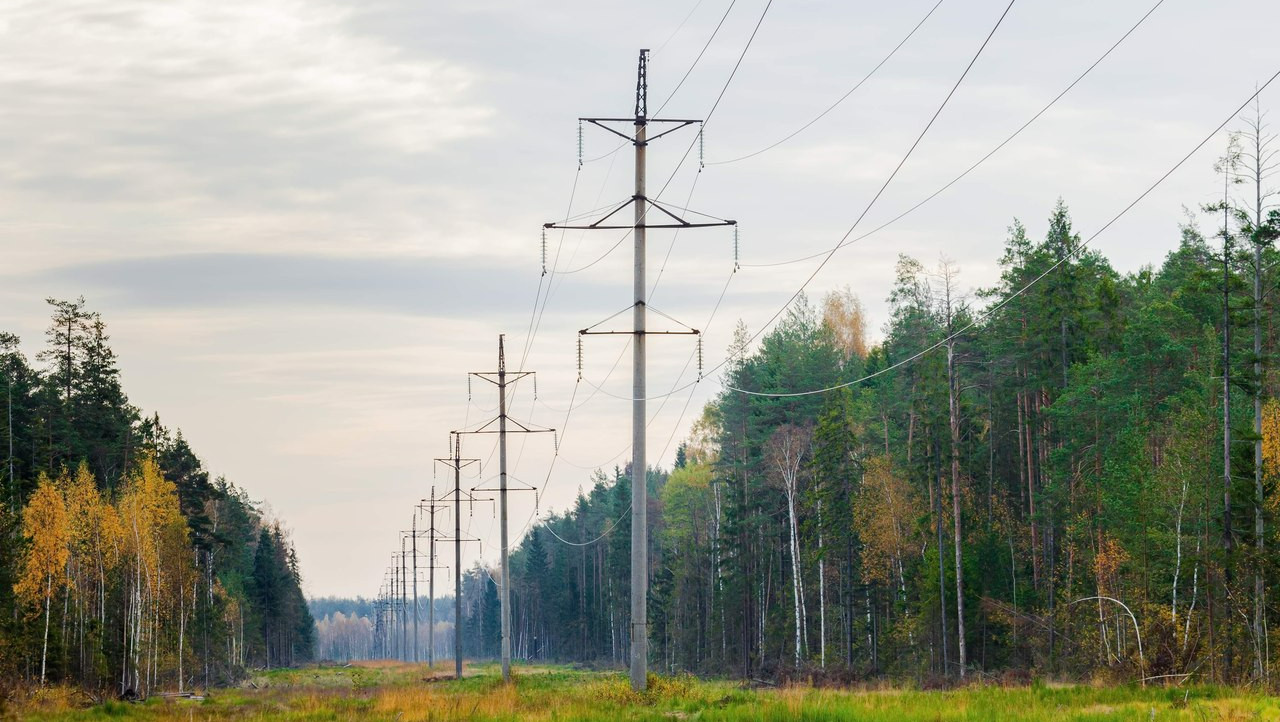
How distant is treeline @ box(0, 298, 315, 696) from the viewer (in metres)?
51.2

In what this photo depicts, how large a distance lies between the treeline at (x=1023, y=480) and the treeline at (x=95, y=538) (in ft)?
90.7

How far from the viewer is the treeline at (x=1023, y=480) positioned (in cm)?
3944

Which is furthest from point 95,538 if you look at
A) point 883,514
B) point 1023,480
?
point 1023,480

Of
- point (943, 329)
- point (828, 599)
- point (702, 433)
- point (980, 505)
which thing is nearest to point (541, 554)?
point (702, 433)

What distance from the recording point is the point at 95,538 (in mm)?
58312

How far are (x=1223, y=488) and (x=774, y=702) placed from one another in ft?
59.0

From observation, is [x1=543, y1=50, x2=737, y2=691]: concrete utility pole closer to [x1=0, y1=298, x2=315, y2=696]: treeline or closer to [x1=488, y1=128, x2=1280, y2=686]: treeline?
[x1=488, y1=128, x2=1280, y2=686]: treeline

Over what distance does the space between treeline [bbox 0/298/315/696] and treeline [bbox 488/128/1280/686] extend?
90.7 ft

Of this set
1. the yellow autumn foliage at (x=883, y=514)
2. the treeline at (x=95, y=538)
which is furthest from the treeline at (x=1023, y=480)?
the treeline at (x=95, y=538)

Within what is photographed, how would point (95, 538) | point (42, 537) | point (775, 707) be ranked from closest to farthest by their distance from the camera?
point (775, 707) < point (42, 537) < point (95, 538)

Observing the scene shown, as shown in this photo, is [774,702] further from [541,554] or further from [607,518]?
[541,554]

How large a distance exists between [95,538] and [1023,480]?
41596mm

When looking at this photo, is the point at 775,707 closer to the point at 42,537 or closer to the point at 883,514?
the point at 883,514

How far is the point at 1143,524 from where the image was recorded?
4497 cm
